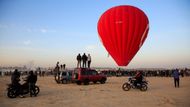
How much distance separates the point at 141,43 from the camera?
29.2m

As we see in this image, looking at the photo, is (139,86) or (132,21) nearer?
(139,86)

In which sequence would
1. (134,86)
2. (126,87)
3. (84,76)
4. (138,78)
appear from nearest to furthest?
(138,78), (134,86), (126,87), (84,76)

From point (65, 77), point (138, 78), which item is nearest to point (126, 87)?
point (138, 78)

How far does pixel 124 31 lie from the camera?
93.7 feet

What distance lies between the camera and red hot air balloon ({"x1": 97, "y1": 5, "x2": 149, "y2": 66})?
2850 centimetres

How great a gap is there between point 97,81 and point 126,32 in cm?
Answer: 592

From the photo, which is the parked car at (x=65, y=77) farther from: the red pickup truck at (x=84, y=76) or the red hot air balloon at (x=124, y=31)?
the red hot air balloon at (x=124, y=31)

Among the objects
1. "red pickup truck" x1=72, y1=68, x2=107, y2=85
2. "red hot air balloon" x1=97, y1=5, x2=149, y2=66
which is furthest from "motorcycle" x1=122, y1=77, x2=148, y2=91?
"red hot air balloon" x1=97, y1=5, x2=149, y2=66

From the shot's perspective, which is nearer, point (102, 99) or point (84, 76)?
point (102, 99)

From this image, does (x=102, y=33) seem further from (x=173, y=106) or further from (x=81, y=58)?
(x=173, y=106)

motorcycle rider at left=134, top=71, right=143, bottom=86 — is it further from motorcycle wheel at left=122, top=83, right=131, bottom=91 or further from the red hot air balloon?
the red hot air balloon

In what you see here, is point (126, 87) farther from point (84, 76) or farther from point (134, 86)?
point (84, 76)

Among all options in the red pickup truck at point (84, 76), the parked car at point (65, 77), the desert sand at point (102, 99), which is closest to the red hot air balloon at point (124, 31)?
the red pickup truck at point (84, 76)

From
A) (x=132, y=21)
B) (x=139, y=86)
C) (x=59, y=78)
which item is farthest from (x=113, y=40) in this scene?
(x=139, y=86)
